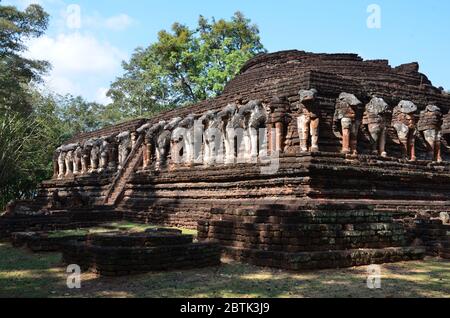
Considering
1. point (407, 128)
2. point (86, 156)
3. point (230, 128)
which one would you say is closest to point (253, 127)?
point (230, 128)

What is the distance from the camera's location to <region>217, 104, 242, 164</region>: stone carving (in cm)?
1471

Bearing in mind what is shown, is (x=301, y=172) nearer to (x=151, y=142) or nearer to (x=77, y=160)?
(x=151, y=142)

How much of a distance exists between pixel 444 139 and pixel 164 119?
10.4 meters

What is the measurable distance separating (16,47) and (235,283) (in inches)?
1140

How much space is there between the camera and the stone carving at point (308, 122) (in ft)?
40.9

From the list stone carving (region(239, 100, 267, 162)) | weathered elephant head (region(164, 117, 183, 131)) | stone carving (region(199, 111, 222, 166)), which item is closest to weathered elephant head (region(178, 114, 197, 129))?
weathered elephant head (region(164, 117, 183, 131))

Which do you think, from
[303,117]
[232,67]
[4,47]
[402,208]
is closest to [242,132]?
[303,117]

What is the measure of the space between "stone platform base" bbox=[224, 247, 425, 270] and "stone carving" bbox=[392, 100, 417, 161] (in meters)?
5.85

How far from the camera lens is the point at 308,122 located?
41.2 feet

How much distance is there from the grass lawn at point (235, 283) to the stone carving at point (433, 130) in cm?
724
